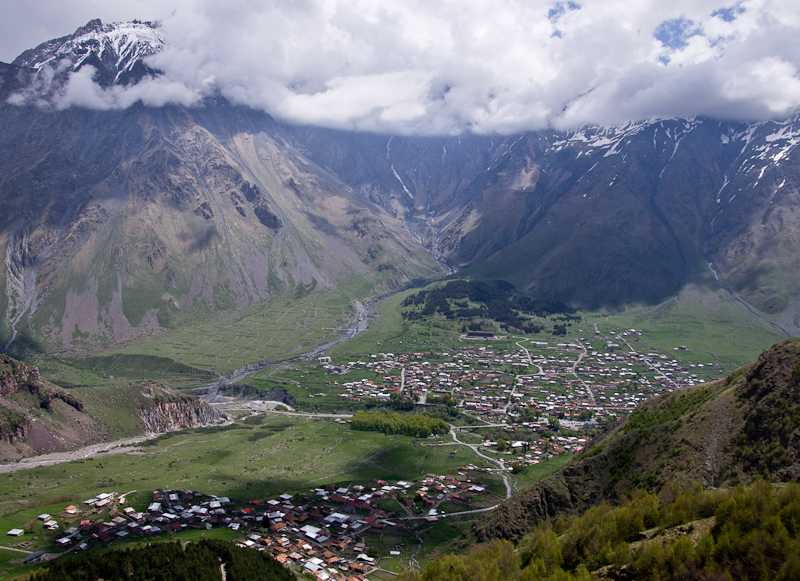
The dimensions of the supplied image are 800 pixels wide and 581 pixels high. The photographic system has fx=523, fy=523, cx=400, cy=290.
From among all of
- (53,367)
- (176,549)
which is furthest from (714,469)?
(53,367)

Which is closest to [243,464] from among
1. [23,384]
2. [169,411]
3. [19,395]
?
[169,411]

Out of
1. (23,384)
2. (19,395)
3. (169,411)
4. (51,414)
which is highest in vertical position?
(23,384)

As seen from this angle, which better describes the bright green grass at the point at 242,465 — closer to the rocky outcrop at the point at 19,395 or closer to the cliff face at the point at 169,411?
the cliff face at the point at 169,411

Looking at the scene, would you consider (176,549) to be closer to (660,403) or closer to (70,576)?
(70,576)

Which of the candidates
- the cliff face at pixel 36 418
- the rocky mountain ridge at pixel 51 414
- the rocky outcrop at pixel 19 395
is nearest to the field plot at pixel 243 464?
the rocky mountain ridge at pixel 51 414

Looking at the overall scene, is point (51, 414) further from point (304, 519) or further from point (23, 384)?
point (304, 519)
